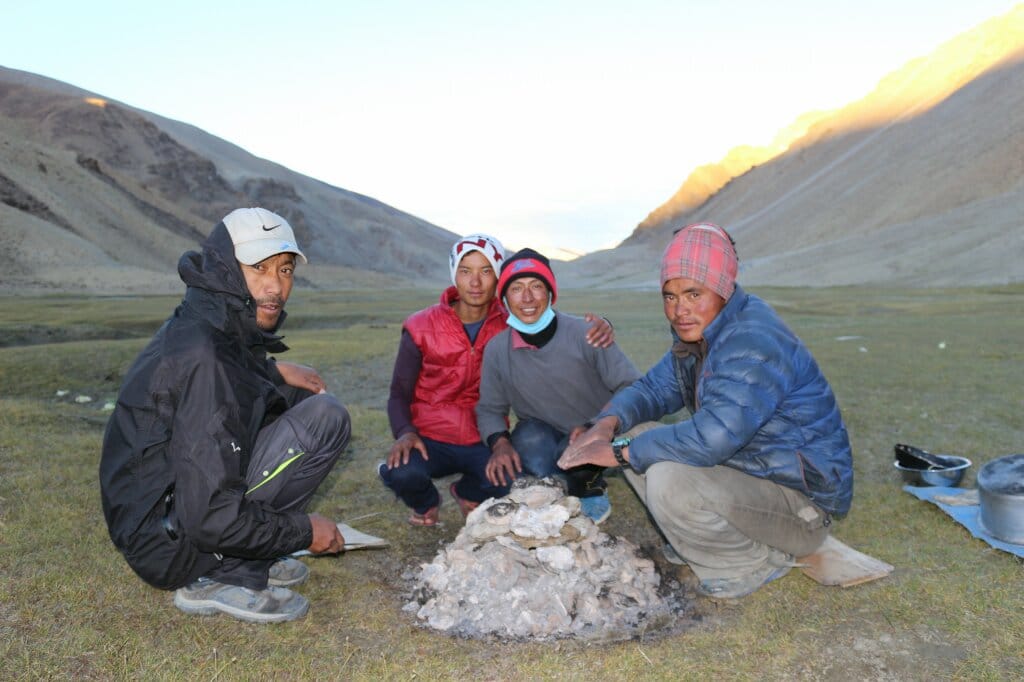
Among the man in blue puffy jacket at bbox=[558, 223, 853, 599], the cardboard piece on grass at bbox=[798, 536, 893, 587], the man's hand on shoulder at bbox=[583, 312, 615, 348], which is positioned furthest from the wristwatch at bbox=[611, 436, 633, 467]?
the cardboard piece on grass at bbox=[798, 536, 893, 587]

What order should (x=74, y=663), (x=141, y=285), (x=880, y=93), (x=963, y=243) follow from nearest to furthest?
(x=74, y=663) → (x=141, y=285) → (x=963, y=243) → (x=880, y=93)

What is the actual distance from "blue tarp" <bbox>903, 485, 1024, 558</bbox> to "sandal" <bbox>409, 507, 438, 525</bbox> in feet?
11.1

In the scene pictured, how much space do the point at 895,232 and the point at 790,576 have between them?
7719cm

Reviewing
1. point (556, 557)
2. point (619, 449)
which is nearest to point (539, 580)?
point (556, 557)

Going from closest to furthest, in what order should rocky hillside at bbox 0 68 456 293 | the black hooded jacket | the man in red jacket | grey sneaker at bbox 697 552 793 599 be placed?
the black hooded jacket, grey sneaker at bbox 697 552 793 599, the man in red jacket, rocky hillside at bbox 0 68 456 293

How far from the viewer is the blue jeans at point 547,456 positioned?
5.14 meters

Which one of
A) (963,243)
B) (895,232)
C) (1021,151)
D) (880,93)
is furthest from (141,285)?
(880,93)

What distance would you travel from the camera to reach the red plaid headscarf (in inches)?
151

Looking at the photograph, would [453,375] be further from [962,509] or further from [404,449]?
[962,509]

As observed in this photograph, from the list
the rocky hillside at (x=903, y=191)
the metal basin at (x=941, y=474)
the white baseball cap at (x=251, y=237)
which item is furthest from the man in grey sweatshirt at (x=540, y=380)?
the rocky hillside at (x=903, y=191)

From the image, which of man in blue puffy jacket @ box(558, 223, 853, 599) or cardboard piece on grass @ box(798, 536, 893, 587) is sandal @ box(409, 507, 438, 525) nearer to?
man in blue puffy jacket @ box(558, 223, 853, 599)

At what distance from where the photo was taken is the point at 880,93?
411 feet

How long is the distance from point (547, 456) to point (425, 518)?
3.07 feet

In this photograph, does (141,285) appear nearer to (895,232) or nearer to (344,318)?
(344,318)
